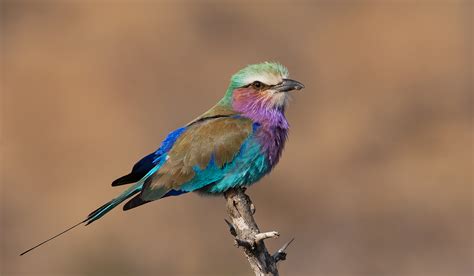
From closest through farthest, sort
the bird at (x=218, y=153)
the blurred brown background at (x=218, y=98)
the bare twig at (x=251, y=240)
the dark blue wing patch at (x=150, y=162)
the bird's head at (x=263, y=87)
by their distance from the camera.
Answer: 1. the bare twig at (x=251, y=240)
2. the bird at (x=218, y=153)
3. the dark blue wing patch at (x=150, y=162)
4. the bird's head at (x=263, y=87)
5. the blurred brown background at (x=218, y=98)

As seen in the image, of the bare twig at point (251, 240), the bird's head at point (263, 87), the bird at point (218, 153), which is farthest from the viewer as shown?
the bird's head at point (263, 87)

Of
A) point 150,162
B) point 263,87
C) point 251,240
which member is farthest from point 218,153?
point 251,240

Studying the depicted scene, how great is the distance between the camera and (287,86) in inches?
195

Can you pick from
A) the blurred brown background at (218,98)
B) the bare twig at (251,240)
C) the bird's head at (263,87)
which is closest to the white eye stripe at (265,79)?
the bird's head at (263,87)

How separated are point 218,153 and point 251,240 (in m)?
0.94

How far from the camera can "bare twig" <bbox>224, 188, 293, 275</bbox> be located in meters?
3.77

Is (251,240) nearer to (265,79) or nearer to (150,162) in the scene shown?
(150,162)

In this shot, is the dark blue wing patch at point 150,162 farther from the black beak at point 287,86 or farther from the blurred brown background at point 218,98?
the blurred brown background at point 218,98

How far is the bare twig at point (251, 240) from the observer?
3771mm

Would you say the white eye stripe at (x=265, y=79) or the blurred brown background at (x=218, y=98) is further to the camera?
the blurred brown background at (x=218, y=98)

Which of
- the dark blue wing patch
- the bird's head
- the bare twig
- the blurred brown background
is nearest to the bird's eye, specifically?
the bird's head

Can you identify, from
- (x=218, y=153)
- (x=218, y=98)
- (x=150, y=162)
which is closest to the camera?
(x=218, y=153)

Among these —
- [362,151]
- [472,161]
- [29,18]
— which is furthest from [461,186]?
[29,18]

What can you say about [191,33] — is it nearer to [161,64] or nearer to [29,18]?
[161,64]
